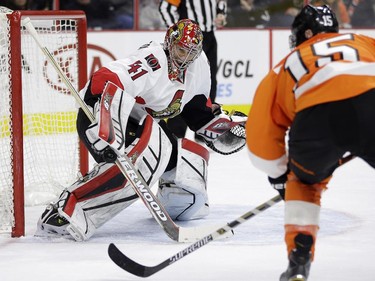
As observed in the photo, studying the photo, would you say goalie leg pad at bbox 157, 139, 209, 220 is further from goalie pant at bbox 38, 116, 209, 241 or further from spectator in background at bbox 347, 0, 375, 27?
spectator in background at bbox 347, 0, 375, 27

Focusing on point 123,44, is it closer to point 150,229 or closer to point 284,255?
point 150,229

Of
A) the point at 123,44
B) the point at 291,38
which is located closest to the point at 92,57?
the point at 123,44

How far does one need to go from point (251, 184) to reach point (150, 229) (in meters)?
1.22

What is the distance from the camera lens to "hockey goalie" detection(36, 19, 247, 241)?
3674 millimetres

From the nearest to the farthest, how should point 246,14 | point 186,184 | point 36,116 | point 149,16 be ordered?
1. point 186,184
2. point 36,116
3. point 149,16
4. point 246,14

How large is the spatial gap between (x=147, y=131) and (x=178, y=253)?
751 millimetres

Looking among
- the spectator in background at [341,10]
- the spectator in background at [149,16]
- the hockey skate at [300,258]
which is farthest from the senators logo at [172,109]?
the spectator in background at [341,10]

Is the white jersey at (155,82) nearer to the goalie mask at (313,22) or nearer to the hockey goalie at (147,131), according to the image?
the hockey goalie at (147,131)

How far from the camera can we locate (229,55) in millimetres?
7184

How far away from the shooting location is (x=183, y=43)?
12.7 ft

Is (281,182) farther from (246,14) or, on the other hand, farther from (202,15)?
(246,14)

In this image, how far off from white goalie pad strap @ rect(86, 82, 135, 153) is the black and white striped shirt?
2.55 meters

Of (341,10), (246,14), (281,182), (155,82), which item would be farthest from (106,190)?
(341,10)

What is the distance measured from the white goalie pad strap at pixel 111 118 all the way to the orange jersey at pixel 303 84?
79 cm
